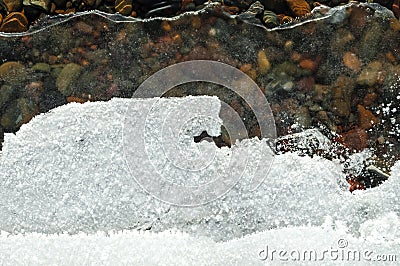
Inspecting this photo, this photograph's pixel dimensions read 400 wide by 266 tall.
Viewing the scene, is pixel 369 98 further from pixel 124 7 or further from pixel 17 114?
pixel 17 114

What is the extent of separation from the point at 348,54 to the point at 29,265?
4.54 ft

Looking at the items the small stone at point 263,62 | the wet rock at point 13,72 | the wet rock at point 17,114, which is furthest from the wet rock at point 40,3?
the small stone at point 263,62

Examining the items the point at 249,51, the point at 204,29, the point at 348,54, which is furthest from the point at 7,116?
the point at 348,54

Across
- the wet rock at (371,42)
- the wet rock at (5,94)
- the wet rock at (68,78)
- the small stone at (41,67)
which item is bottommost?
the wet rock at (5,94)

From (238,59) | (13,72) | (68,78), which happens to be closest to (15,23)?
(13,72)

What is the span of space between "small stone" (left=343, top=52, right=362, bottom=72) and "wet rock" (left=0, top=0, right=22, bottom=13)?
128 cm

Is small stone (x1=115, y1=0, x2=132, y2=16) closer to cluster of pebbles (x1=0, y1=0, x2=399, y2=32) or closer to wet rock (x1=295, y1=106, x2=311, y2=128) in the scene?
cluster of pebbles (x1=0, y1=0, x2=399, y2=32)

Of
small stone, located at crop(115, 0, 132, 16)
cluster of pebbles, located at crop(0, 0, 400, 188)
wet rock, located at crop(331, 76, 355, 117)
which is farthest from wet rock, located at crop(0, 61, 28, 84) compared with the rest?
wet rock, located at crop(331, 76, 355, 117)

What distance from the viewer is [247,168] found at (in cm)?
→ 180

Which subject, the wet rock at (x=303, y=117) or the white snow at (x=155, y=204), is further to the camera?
the wet rock at (x=303, y=117)

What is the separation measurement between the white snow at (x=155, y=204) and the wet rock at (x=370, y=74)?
0.35m

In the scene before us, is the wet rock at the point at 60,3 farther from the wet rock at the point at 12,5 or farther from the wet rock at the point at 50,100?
the wet rock at the point at 50,100

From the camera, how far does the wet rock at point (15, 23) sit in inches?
76.2

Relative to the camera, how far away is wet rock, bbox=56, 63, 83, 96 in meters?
1.93
